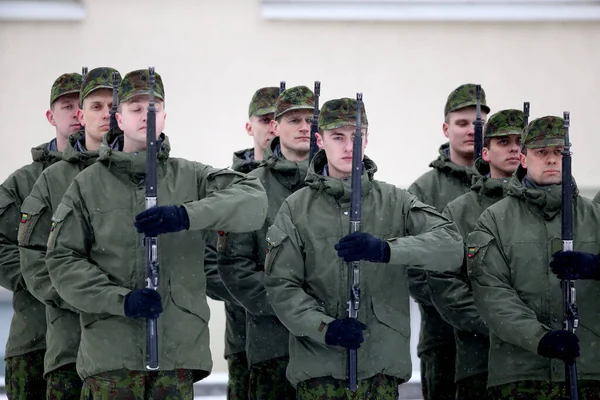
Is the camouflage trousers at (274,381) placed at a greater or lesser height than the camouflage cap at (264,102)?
lesser

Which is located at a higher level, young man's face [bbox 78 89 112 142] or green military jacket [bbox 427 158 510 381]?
young man's face [bbox 78 89 112 142]

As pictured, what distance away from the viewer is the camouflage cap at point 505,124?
6.36m

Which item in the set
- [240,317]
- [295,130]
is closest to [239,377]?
[240,317]

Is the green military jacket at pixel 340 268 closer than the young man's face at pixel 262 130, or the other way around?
the green military jacket at pixel 340 268

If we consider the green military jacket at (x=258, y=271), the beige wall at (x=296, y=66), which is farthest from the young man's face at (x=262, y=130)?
the beige wall at (x=296, y=66)

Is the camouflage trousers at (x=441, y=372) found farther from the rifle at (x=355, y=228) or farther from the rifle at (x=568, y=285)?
the rifle at (x=355, y=228)

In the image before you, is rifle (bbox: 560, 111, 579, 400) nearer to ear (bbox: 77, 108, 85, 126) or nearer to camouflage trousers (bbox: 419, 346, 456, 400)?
camouflage trousers (bbox: 419, 346, 456, 400)

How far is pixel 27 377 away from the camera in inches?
242

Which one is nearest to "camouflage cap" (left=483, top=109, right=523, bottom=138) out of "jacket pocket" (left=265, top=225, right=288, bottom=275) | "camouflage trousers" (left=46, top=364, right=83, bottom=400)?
"jacket pocket" (left=265, top=225, right=288, bottom=275)

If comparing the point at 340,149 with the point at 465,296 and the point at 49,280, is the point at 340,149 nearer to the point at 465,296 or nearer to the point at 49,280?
the point at 465,296

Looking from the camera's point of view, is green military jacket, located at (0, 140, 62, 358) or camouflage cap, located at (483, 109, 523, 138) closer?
green military jacket, located at (0, 140, 62, 358)

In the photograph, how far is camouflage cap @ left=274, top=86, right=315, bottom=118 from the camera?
6.48 meters

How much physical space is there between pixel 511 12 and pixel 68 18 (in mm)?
3030

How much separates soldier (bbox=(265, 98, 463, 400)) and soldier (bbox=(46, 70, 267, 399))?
22 cm
